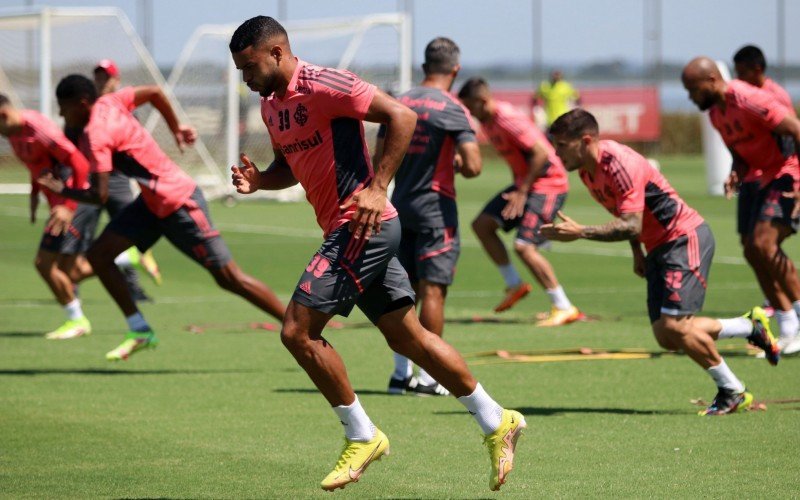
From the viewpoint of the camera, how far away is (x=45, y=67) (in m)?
32.6

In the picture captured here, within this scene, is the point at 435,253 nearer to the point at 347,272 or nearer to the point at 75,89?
the point at 75,89

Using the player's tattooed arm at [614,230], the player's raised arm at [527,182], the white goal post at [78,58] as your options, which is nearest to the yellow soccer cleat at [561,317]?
the player's raised arm at [527,182]

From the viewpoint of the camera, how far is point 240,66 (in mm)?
6945

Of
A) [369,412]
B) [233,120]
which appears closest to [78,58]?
[233,120]

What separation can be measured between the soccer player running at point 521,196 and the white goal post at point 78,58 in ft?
65.7

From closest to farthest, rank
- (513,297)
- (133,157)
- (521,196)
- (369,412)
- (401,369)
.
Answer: (369,412), (401,369), (133,157), (521,196), (513,297)

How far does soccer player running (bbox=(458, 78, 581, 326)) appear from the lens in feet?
44.0

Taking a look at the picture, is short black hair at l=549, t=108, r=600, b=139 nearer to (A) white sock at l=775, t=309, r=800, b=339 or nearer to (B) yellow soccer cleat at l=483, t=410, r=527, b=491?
(B) yellow soccer cleat at l=483, t=410, r=527, b=491

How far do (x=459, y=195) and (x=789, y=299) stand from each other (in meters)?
24.1

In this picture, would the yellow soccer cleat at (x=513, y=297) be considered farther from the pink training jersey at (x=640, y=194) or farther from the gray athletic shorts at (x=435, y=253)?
the pink training jersey at (x=640, y=194)

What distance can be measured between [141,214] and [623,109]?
41.2m

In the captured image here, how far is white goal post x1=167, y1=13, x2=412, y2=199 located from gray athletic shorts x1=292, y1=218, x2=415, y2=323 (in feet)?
83.6

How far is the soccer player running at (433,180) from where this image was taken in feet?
34.3

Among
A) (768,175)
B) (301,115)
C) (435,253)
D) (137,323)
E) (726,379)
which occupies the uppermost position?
(301,115)
